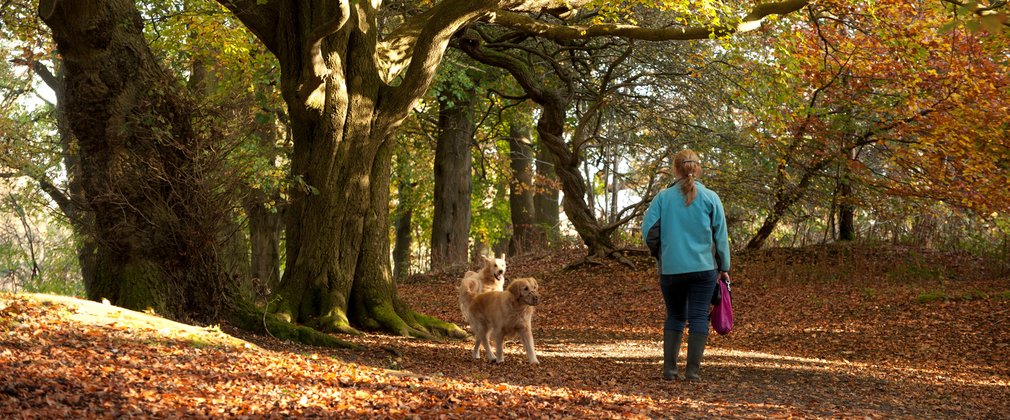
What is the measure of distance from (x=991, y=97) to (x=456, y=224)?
13.4 m

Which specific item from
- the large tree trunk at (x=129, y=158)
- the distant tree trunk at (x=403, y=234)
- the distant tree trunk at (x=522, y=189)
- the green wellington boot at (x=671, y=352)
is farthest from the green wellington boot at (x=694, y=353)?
the distant tree trunk at (x=522, y=189)

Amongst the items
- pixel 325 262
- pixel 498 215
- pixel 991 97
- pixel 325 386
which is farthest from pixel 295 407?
pixel 498 215

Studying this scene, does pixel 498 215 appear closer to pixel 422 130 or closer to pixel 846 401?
pixel 422 130

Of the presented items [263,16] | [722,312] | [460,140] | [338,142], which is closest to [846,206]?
[460,140]

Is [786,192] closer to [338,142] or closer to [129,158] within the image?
[338,142]

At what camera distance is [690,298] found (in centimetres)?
843

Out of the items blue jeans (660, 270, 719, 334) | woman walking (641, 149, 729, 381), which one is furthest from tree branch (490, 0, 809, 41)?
blue jeans (660, 270, 719, 334)

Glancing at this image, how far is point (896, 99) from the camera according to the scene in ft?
55.0

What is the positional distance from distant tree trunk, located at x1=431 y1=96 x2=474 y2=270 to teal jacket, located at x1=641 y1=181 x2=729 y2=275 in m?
15.0

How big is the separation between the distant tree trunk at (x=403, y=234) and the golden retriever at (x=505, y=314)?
54.7ft

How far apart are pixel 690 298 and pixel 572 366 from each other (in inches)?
66.8

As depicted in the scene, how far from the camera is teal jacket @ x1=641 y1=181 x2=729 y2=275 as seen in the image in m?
8.26

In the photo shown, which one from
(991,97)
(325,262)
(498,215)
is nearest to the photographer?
(325,262)

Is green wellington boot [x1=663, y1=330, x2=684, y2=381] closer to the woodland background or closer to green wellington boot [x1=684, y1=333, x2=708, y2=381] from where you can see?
green wellington boot [x1=684, y1=333, x2=708, y2=381]
